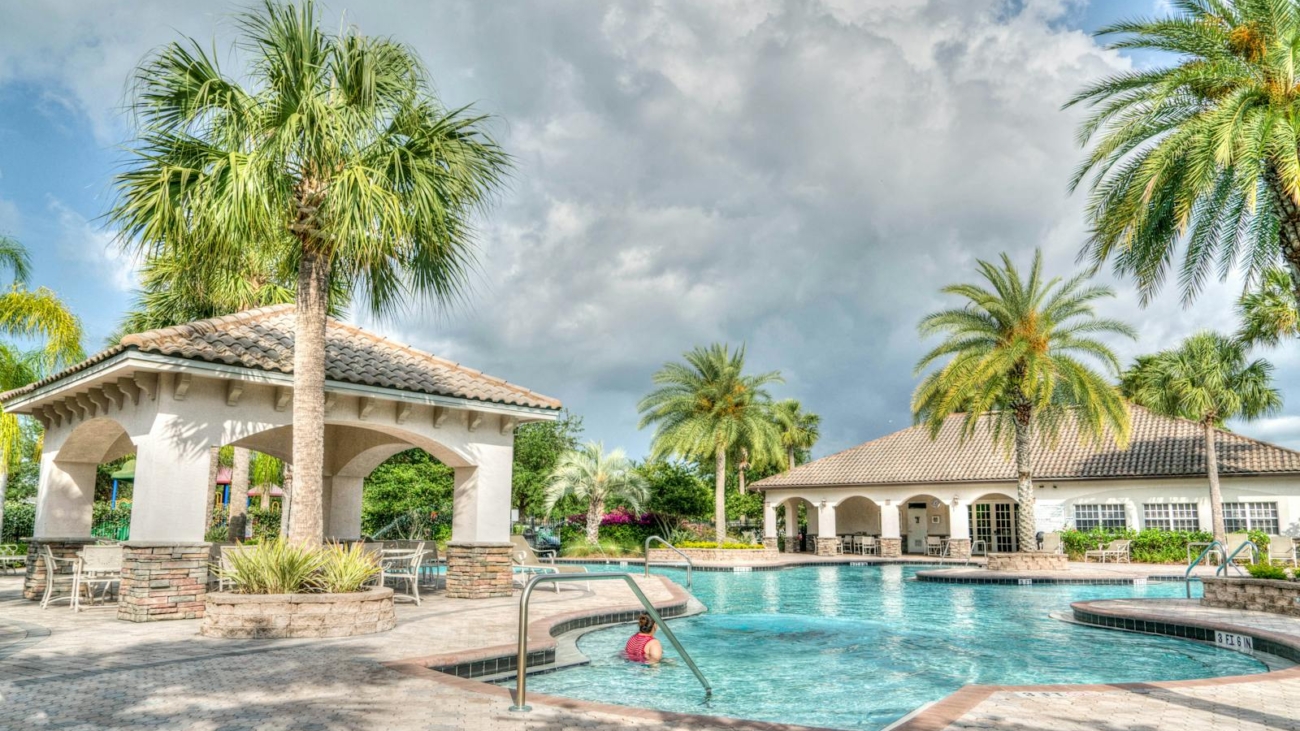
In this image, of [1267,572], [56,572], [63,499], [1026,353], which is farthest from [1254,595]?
[63,499]

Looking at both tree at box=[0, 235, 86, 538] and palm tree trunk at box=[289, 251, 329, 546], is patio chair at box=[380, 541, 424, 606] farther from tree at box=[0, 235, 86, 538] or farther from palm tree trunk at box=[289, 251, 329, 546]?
tree at box=[0, 235, 86, 538]

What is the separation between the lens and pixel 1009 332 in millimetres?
24141

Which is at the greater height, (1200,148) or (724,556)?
(1200,148)

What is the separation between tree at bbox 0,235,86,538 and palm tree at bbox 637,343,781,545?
60.3 feet

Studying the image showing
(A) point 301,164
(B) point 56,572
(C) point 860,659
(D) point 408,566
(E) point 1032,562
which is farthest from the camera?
(E) point 1032,562

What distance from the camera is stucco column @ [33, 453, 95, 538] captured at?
13.1 metres

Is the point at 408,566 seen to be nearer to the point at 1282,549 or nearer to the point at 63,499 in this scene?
the point at 63,499

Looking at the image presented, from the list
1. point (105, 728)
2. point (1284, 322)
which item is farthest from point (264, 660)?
point (1284, 322)

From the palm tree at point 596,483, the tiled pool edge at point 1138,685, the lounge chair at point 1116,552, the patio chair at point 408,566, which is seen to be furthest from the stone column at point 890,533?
the patio chair at point 408,566

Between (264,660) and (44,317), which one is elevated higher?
(44,317)

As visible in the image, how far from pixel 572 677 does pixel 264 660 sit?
2.93 meters

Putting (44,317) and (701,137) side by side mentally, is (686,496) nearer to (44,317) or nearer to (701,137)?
(701,137)

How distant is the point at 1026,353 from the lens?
23.2 m

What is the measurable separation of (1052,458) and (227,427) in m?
30.1
